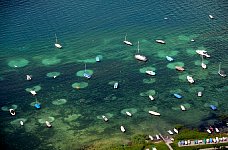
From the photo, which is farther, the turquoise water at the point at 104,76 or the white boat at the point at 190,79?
the white boat at the point at 190,79

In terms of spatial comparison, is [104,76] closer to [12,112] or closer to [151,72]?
[151,72]

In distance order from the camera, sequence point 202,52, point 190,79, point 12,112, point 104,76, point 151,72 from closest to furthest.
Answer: point 12,112 → point 190,79 → point 151,72 → point 104,76 → point 202,52

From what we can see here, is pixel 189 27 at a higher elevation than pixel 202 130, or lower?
higher

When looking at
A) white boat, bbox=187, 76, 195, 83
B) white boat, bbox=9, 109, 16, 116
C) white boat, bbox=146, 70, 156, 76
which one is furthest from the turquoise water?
white boat, bbox=146, 70, 156, 76

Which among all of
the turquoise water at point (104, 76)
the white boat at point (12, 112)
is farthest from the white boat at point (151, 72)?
the white boat at point (12, 112)

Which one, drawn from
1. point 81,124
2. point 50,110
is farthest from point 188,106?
point 50,110

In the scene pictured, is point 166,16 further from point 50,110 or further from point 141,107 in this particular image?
point 50,110

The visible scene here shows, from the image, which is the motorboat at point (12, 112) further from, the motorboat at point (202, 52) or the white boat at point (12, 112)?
the motorboat at point (202, 52)

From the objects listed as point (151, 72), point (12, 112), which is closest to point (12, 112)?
point (12, 112)

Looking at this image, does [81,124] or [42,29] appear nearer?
[81,124]
